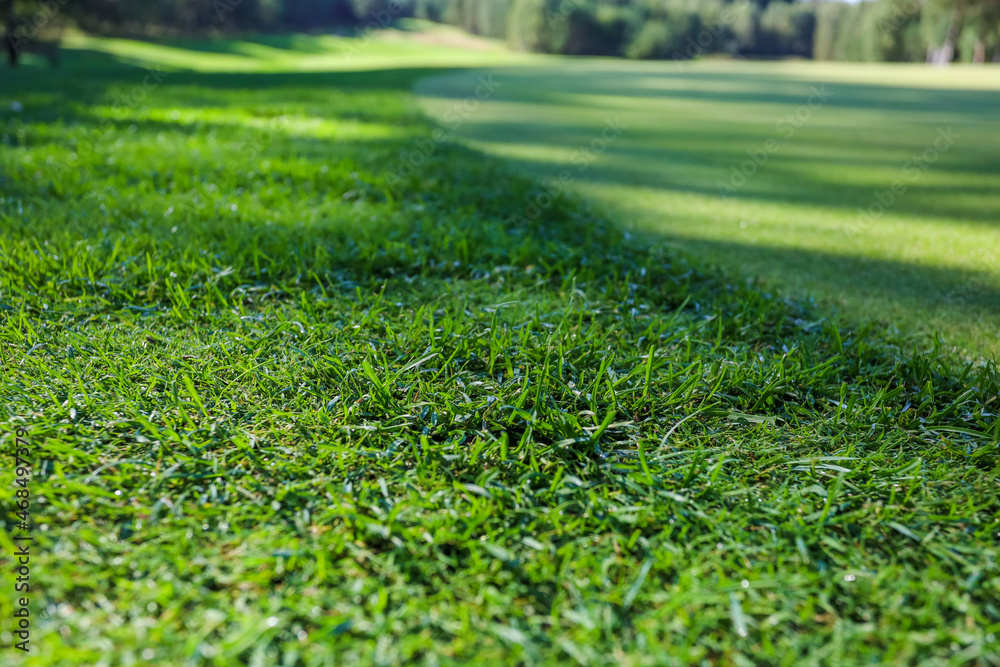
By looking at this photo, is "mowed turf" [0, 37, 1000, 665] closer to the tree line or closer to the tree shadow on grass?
the tree shadow on grass

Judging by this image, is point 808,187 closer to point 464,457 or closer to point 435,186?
point 435,186

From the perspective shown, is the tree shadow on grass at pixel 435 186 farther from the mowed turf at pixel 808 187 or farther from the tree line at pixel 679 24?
the tree line at pixel 679 24

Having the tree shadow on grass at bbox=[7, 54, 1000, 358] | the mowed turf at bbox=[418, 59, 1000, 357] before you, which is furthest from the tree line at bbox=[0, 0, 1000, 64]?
the mowed turf at bbox=[418, 59, 1000, 357]

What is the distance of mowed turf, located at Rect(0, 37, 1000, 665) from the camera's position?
4.29 feet

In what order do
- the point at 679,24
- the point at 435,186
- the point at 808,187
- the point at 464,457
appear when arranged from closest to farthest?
the point at 464,457, the point at 435,186, the point at 808,187, the point at 679,24

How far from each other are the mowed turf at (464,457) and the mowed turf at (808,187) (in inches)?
20.9

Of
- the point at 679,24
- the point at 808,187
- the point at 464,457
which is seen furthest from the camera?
the point at 679,24

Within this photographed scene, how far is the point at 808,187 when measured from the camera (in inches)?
208

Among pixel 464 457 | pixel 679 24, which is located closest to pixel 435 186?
pixel 464 457

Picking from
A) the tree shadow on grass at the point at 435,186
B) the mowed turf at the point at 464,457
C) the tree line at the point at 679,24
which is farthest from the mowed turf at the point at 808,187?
the tree line at the point at 679,24

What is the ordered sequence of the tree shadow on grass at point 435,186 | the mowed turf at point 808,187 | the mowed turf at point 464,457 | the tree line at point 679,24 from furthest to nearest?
the tree line at point 679,24
the tree shadow on grass at point 435,186
the mowed turf at point 808,187
the mowed turf at point 464,457

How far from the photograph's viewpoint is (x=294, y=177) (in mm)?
4652

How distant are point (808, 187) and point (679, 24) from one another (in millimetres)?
63174

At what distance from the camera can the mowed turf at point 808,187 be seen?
314 cm
